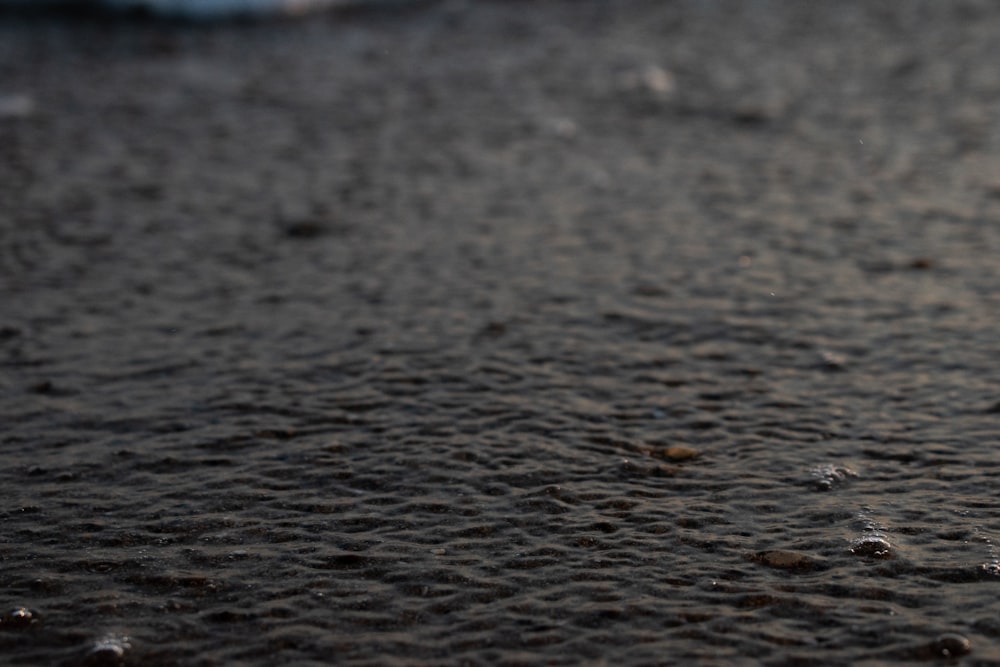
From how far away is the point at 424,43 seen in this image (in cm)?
851

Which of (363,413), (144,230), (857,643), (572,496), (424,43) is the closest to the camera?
(857,643)

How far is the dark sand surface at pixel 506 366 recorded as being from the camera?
275 cm

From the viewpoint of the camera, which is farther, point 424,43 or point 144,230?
point 424,43

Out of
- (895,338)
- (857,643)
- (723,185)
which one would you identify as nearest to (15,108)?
(723,185)

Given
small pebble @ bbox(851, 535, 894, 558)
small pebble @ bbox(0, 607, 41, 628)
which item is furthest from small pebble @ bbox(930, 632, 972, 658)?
small pebble @ bbox(0, 607, 41, 628)

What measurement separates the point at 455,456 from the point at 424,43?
558 centimetres

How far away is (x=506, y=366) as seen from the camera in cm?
397

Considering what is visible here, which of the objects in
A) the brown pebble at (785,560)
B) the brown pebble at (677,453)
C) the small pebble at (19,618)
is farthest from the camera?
the brown pebble at (677,453)

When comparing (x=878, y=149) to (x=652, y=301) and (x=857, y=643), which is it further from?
(x=857, y=643)

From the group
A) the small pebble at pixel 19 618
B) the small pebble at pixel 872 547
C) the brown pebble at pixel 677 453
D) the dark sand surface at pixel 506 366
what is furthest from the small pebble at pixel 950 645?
the small pebble at pixel 19 618

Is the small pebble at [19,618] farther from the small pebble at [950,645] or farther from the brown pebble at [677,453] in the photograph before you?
the small pebble at [950,645]

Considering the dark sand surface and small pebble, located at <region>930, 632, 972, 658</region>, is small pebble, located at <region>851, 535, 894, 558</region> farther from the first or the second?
small pebble, located at <region>930, 632, 972, 658</region>

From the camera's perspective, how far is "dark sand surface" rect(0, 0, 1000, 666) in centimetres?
275

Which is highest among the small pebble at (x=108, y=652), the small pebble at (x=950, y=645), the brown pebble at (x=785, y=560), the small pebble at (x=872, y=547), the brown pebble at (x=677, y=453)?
the brown pebble at (x=677, y=453)
